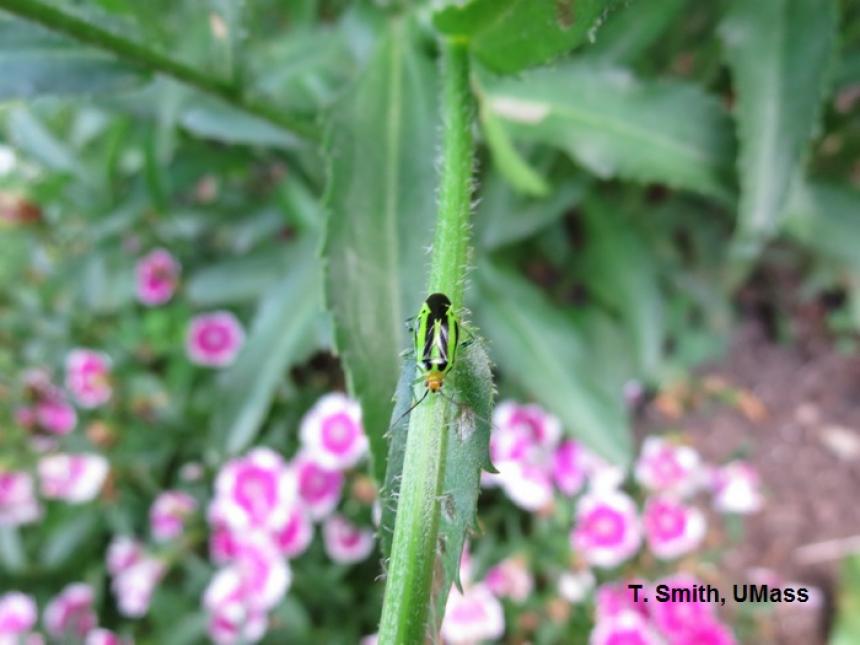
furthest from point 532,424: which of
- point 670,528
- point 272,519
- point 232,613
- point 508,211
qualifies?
point 232,613

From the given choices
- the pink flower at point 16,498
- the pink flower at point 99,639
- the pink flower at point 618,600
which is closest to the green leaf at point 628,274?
the pink flower at point 618,600

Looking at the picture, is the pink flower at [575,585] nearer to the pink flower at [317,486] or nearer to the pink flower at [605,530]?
A: the pink flower at [605,530]

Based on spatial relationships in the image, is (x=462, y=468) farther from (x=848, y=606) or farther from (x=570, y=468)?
(x=848, y=606)

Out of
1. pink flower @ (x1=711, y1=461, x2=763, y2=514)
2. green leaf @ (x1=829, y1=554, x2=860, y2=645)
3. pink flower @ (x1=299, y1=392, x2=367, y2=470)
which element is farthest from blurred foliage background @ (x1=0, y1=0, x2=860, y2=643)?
green leaf @ (x1=829, y1=554, x2=860, y2=645)

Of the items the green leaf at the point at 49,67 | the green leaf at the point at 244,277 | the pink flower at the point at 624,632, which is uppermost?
the green leaf at the point at 244,277

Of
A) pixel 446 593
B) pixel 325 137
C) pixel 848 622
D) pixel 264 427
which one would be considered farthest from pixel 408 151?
pixel 848 622
